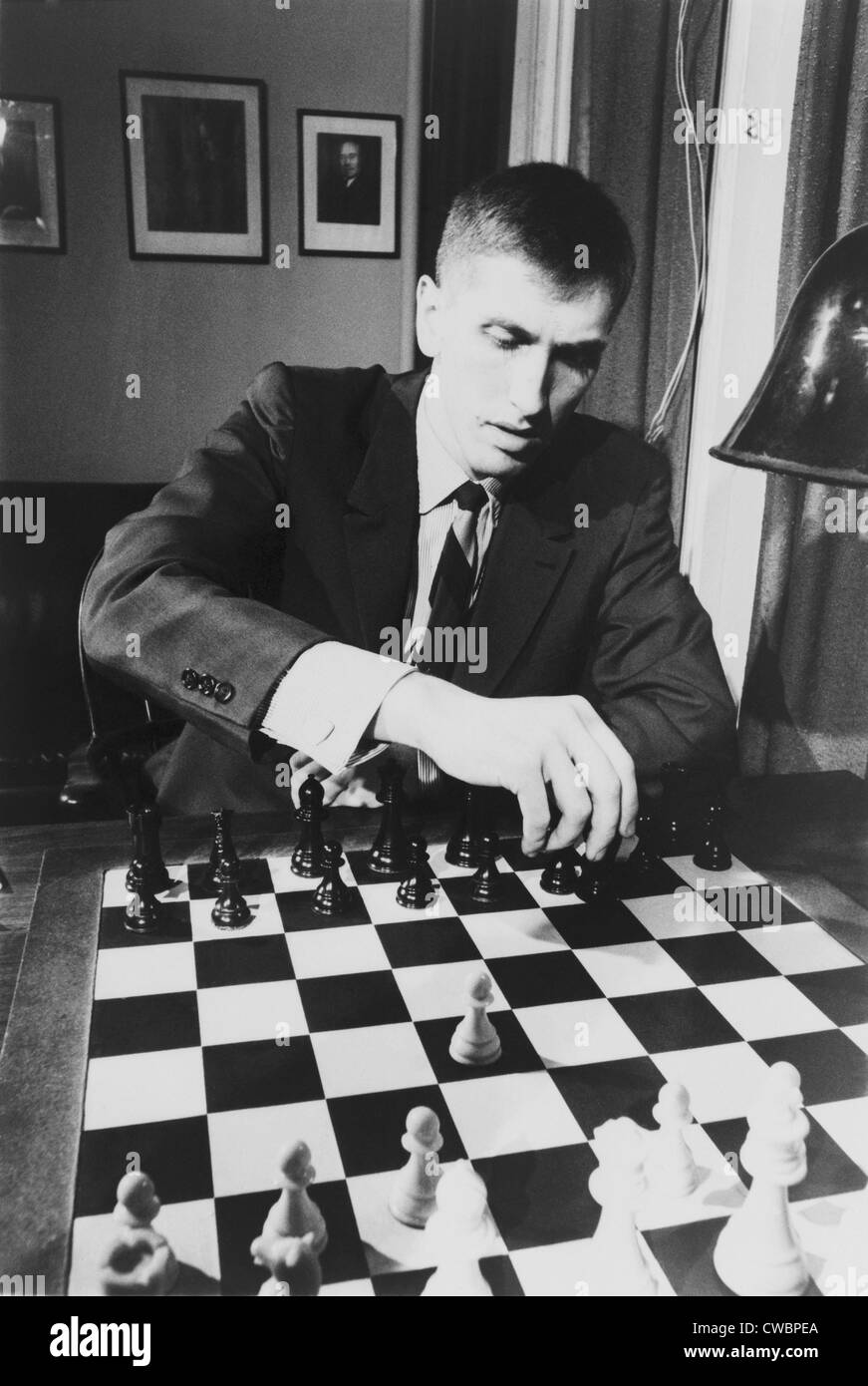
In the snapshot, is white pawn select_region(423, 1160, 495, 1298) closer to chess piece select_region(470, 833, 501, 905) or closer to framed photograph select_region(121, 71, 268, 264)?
chess piece select_region(470, 833, 501, 905)

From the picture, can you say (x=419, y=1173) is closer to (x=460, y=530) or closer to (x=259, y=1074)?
(x=259, y=1074)

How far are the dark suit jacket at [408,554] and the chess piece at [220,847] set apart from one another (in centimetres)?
17

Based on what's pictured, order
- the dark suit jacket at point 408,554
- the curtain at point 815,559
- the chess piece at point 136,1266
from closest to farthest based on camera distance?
the chess piece at point 136,1266
the curtain at point 815,559
the dark suit jacket at point 408,554

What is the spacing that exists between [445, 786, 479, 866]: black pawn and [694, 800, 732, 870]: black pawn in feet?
0.98

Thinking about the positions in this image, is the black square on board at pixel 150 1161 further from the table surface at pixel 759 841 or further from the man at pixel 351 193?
the man at pixel 351 193

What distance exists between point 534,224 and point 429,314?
7.4 inches

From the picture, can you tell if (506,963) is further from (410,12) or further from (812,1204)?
(410,12)

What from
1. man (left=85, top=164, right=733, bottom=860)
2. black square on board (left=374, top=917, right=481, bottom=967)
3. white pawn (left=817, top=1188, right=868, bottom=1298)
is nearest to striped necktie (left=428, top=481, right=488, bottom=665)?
man (left=85, top=164, right=733, bottom=860)

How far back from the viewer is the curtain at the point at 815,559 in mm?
1299

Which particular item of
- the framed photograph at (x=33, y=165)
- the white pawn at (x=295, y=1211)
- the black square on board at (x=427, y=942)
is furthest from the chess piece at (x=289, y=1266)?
the framed photograph at (x=33, y=165)

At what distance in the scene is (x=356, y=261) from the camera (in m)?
1.39

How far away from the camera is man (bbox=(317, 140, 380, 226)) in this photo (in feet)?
4.29

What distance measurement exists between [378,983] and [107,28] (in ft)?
3.78
